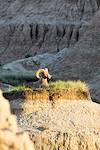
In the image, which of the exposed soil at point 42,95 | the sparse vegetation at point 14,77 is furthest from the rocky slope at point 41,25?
the exposed soil at point 42,95

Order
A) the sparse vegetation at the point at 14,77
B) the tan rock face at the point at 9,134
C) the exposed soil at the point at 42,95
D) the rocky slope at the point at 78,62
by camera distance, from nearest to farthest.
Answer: the tan rock face at the point at 9,134 < the exposed soil at the point at 42,95 < the sparse vegetation at the point at 14,77 < the rocky slope at the point at 78,62

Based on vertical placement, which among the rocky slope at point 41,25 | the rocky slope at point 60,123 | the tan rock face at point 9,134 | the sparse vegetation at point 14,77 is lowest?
the tan rock face at point 9,134

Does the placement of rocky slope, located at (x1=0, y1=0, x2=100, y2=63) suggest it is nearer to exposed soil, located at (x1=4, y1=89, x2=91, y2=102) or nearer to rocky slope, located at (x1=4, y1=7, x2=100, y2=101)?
rocky slope, located at (x1=4, y1=7, x2=100, y2=101)

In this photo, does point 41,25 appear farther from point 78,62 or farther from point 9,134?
point 9,134

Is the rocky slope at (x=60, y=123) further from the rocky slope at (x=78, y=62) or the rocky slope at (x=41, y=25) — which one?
the rocky slope at (x=41, y=25)

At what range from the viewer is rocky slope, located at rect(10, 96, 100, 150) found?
66.2ft

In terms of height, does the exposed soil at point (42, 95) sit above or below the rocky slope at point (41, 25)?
below

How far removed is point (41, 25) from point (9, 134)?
9434 centimetres

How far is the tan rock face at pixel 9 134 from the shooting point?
259 cm

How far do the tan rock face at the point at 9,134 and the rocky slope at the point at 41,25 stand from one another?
88.0 metres

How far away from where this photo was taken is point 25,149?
2.64 m

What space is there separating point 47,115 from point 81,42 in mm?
47575

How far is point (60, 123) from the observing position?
22250 mm

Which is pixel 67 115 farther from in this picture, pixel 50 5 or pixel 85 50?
pixel 50 5
